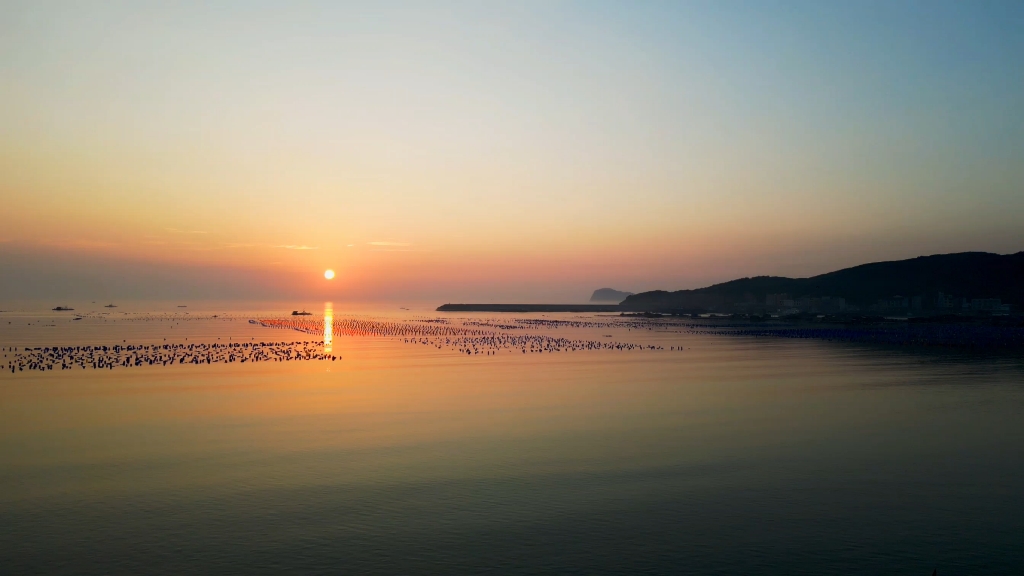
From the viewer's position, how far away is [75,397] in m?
31.8

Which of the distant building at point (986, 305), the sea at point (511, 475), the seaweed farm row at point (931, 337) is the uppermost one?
the distant building at point (986, 305)

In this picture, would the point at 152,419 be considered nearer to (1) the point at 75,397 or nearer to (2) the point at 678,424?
(1) the point at 75,397

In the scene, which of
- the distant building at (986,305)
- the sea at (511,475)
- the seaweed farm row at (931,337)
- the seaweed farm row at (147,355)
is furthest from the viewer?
the distant building at (986,305)

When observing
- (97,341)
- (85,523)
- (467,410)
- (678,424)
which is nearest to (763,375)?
(678,424)

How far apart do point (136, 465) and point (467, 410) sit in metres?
13.1

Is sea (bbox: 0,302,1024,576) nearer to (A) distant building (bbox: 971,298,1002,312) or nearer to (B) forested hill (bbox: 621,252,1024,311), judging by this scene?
(A) distant building (bbox: 971,298,1002,312)

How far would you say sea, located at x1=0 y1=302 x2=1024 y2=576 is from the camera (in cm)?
1277

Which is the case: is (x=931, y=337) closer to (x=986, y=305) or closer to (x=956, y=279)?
(x=986, y=305)

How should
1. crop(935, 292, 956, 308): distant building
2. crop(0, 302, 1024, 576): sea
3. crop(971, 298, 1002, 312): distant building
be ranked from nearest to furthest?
crop(0, 302, 1024, 576): sea < crop(971, 298, 1002, 312): distant building < crop(935, 292, 956, 308): distant building

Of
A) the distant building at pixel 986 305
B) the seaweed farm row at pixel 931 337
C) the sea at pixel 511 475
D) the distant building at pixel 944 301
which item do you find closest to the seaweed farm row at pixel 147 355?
the sea at pixel 511 475

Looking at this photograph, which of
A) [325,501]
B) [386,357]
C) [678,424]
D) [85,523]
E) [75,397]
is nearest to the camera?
[85,523]

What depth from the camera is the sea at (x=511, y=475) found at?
1277cm

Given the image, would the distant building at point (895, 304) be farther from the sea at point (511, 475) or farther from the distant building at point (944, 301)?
the sea at point (511, 475)

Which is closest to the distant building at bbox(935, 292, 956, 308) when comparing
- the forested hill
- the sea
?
the forested hill
